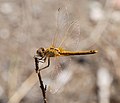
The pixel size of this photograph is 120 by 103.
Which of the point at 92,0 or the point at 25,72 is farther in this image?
the point at 92,0

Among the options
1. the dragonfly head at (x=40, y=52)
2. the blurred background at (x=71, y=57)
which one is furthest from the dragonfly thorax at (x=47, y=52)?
the blurred background at (x=71, y=57)

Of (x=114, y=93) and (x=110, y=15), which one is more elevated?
(x=110, y=15)

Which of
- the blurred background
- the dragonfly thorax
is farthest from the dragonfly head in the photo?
the blurred background

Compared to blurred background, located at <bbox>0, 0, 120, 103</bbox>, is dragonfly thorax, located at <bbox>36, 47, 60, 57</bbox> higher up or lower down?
higher up

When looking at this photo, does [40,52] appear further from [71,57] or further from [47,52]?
[71,57]

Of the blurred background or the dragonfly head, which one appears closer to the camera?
the dragonfly head

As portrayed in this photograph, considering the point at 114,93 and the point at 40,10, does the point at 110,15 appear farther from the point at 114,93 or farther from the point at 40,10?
the point at 114,93

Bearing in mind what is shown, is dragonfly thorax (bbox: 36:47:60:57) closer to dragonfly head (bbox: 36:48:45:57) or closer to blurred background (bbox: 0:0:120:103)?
dragonfly head (bbox: 36:48:45:57)

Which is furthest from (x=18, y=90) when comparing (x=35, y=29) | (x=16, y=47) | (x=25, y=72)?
(x=35, y=29)
